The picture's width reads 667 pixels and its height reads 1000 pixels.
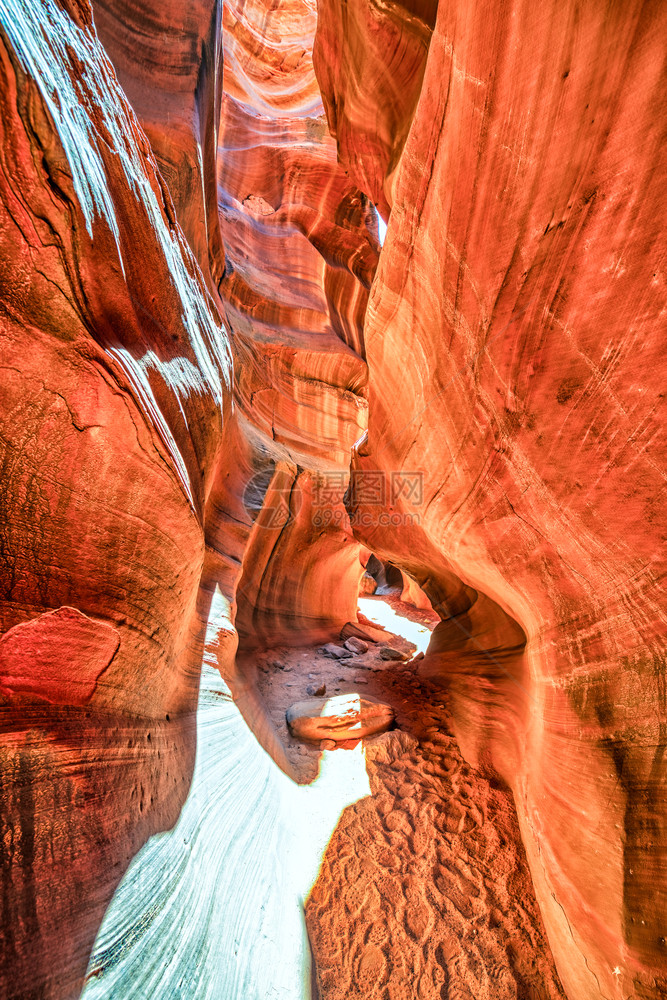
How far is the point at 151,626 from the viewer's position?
1887mm

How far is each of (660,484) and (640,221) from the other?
2.97ft

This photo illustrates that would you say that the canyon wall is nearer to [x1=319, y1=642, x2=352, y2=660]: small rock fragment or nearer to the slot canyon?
the slot canyon

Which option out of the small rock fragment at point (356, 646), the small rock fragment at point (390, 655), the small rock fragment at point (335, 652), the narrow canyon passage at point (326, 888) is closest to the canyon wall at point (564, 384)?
the narrow canyon passage at point (326, 888)

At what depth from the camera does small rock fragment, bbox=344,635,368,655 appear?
668cm

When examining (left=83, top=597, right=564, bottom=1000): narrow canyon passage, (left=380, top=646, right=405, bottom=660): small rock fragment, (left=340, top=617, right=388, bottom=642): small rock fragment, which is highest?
(left=340, top=617, right=388, bottom=642): small rock fragment

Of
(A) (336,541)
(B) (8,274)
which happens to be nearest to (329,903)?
(B) (8,274)

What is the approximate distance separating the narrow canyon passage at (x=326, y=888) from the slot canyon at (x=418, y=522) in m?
0.02

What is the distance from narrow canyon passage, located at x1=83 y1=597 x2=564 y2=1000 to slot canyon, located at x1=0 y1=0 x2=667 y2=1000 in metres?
0.02

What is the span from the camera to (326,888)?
7.84 feet

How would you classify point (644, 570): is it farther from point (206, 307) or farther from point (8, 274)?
point (206, 307)

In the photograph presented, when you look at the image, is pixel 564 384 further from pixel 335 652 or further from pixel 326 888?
pixel 335 652

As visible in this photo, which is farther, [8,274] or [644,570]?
[644,570]

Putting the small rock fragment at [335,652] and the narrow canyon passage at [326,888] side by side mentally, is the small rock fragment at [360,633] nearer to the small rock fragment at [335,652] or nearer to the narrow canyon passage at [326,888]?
the small rock fragment at [335,652]

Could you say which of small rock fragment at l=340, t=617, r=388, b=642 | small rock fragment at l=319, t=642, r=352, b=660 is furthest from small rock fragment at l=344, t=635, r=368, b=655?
small rock fragment at l=340, t=617, r=388, b=642
